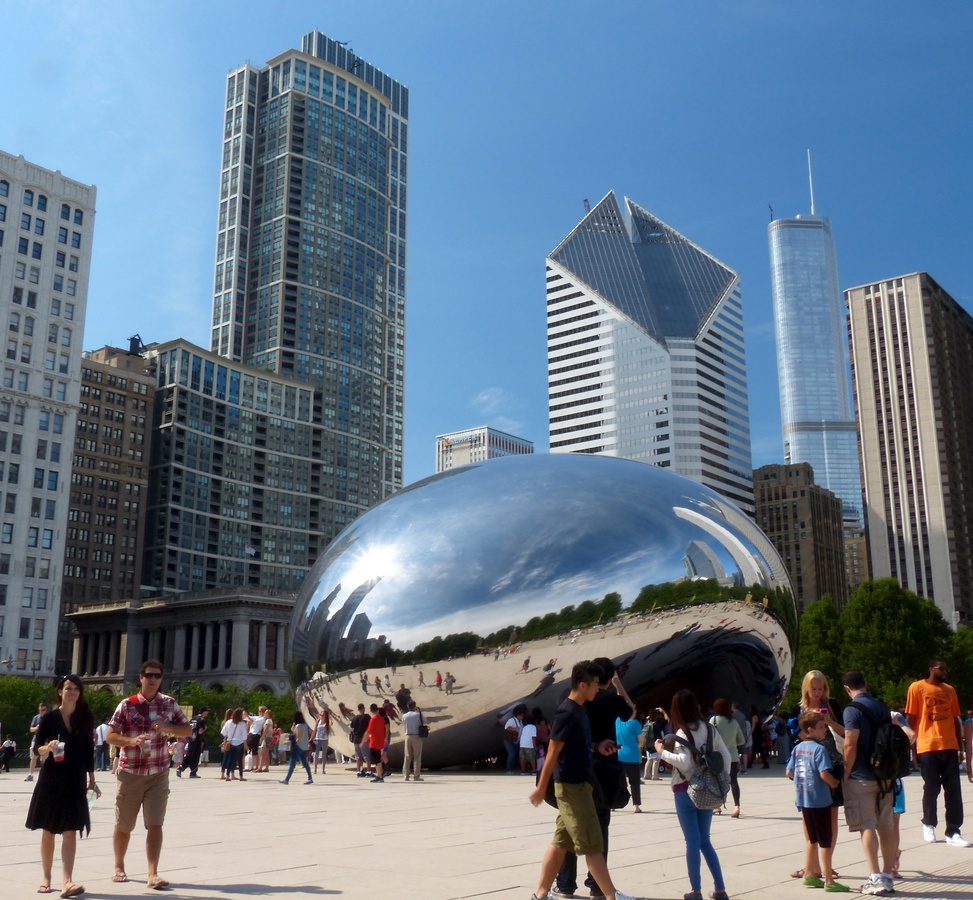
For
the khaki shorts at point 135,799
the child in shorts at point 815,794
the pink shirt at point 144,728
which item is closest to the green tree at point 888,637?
the child in shorts at point 815,794

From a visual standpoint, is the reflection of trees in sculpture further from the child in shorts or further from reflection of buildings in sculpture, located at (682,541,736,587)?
the child in shorts

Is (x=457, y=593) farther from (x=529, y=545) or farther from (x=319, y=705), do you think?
(x=319, y=705)

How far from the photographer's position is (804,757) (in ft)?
28.0

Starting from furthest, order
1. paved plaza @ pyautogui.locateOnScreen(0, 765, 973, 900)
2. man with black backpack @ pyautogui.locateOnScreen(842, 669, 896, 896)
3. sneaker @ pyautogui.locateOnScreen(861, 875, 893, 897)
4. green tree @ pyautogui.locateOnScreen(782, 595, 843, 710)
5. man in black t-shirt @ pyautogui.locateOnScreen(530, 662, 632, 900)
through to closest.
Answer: green tree @ pyautogui.locateOnScreen(782, 595, 843, 710)
man with black backpack @ pyautogui.locateOnScreen(842, 669, 896, 896)
paved plaza @ pyautogui.locateOnScreen(0, 765, 973, 900)
sneaker @ pyautogui.locateOnScreen(861, 875, 893, 897)
man in black t-shirt @ pyautogui.locateOnScreen(530, 662, 632, 900)

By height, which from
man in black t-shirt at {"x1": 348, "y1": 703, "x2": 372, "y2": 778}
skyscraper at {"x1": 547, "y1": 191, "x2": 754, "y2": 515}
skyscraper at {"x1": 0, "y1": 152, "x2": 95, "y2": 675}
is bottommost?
man in black t-shirt at {"x1": 348, "y1": 703, "x2": 372, "y2": 778}

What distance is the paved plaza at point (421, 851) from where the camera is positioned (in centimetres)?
802

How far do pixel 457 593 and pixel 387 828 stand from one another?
6.27m

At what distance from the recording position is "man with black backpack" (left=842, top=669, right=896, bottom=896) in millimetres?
8273

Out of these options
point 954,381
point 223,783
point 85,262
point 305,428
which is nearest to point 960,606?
point 954,381

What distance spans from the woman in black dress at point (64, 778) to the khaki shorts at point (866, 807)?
575 cm

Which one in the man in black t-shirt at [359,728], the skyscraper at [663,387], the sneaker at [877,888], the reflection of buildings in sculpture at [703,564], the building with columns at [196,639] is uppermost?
the skyscraper at [663,387]

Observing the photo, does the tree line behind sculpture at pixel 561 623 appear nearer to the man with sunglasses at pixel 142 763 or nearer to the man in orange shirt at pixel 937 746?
the man in orange shirt at pixel 937 746

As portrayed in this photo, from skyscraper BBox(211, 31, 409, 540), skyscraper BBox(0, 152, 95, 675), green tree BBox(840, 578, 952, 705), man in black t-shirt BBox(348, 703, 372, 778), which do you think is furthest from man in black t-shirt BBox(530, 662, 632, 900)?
skyscraper BBox(211, 31, 409, 540)

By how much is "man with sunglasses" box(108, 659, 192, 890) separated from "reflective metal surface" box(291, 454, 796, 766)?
913 cm
